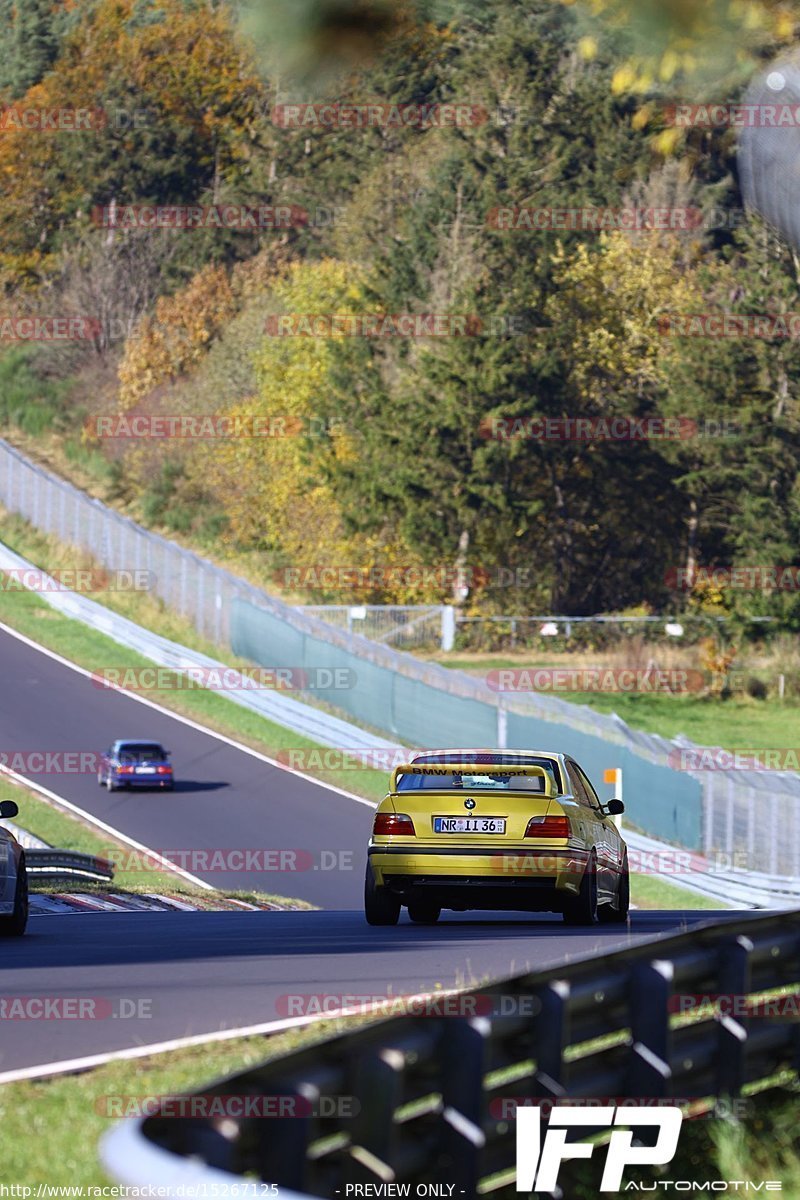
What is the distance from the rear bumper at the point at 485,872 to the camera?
15977mm

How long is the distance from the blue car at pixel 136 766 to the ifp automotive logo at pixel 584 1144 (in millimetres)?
36427

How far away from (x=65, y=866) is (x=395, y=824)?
1236 cm

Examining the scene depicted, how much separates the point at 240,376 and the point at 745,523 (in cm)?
2658

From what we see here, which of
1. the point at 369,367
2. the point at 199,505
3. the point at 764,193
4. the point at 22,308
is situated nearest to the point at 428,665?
the point at 369,367

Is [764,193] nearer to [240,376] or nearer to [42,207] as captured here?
[240,376]

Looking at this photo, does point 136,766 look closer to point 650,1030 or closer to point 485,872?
point 485,872

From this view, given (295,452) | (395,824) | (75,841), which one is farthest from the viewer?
(295,452)

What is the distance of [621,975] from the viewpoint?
683cm

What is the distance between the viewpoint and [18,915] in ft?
51.9

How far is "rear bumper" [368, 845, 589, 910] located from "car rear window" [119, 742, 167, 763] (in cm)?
2674
